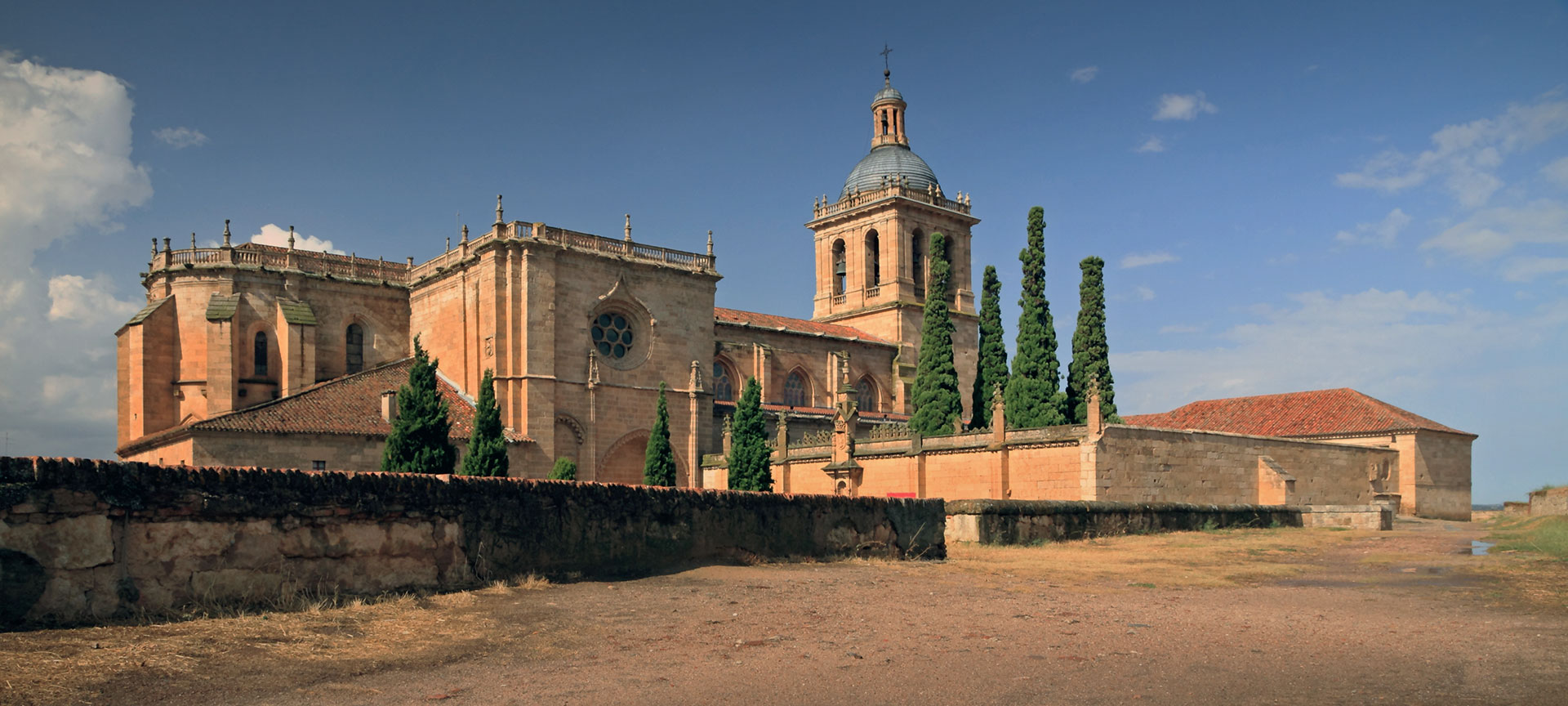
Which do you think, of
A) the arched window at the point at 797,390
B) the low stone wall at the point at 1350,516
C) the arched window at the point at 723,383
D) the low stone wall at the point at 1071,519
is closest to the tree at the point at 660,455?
the arched window at the point at 723,383

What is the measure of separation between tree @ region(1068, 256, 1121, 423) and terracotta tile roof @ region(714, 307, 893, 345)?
42.8 ft

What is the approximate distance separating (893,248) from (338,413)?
94.3 feet

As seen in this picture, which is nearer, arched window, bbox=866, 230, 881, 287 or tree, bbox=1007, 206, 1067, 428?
tree, bbox=1007, 206, 1067, 428

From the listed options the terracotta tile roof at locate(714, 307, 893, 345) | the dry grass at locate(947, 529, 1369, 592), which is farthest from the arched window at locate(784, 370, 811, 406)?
the dry grass at locate(947, 529, 1369, 592)

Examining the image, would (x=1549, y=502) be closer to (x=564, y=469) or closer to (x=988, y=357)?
(x=988, y=357)

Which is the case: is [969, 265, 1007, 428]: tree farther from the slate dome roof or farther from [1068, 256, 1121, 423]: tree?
the slate dome roof

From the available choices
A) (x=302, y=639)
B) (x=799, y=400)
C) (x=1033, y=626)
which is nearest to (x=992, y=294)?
(x=799, y=400)

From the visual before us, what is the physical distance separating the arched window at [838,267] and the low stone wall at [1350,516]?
99.6 feet

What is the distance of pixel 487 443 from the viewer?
3009 centimetres

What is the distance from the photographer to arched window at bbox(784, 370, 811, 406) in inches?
1843

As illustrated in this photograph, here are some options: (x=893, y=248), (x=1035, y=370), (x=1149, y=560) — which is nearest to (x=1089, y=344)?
(x=1035, y=370)

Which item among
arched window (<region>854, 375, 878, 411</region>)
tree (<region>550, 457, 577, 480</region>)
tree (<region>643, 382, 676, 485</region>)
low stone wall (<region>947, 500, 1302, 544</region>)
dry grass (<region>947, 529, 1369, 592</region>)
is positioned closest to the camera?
dry grass (<region>947, 529, 1369, 592</region>)

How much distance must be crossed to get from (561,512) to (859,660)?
4984 mm

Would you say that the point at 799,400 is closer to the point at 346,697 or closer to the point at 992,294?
the point at 992,294
